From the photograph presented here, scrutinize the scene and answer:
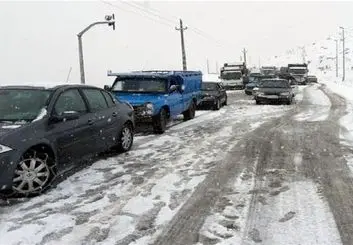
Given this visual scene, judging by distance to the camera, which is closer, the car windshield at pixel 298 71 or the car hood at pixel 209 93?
the car hood at pixel 209 93

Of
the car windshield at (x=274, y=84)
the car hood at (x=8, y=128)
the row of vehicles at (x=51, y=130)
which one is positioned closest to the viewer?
the car hood at (x=8, y=128)

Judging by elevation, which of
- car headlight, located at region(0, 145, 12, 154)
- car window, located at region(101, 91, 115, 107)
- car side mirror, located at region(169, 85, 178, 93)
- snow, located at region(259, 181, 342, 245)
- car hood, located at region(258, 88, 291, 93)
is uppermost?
car window, located at region(101, 91, 115, 107)

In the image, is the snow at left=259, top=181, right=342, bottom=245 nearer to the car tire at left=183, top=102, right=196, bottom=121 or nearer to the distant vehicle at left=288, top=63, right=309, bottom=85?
the car tire at left=183, top=102, right=196, bottom=121

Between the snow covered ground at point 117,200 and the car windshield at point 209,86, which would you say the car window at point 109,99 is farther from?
the car windshield at point 209,86

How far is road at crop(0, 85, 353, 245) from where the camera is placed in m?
5.26

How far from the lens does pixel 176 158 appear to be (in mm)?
9547

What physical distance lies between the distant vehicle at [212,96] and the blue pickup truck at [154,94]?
14.5 ft

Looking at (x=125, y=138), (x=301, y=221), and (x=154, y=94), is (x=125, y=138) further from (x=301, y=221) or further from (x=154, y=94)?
(x=301, y=221)

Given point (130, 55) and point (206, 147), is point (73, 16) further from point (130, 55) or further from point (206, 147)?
point (206, 147)

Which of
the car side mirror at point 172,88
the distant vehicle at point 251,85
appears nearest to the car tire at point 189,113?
the car side mirror at point 172,88

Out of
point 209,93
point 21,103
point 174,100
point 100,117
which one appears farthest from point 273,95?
point 21,103

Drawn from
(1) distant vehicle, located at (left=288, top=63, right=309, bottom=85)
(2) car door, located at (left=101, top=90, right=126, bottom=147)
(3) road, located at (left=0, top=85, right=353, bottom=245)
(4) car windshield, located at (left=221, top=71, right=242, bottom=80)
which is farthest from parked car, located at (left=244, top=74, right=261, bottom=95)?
(2) car door, located at (left=101, top=90, right=126, bottom=147)

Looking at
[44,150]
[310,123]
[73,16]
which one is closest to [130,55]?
[73,16]

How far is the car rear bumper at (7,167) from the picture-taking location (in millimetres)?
6312
